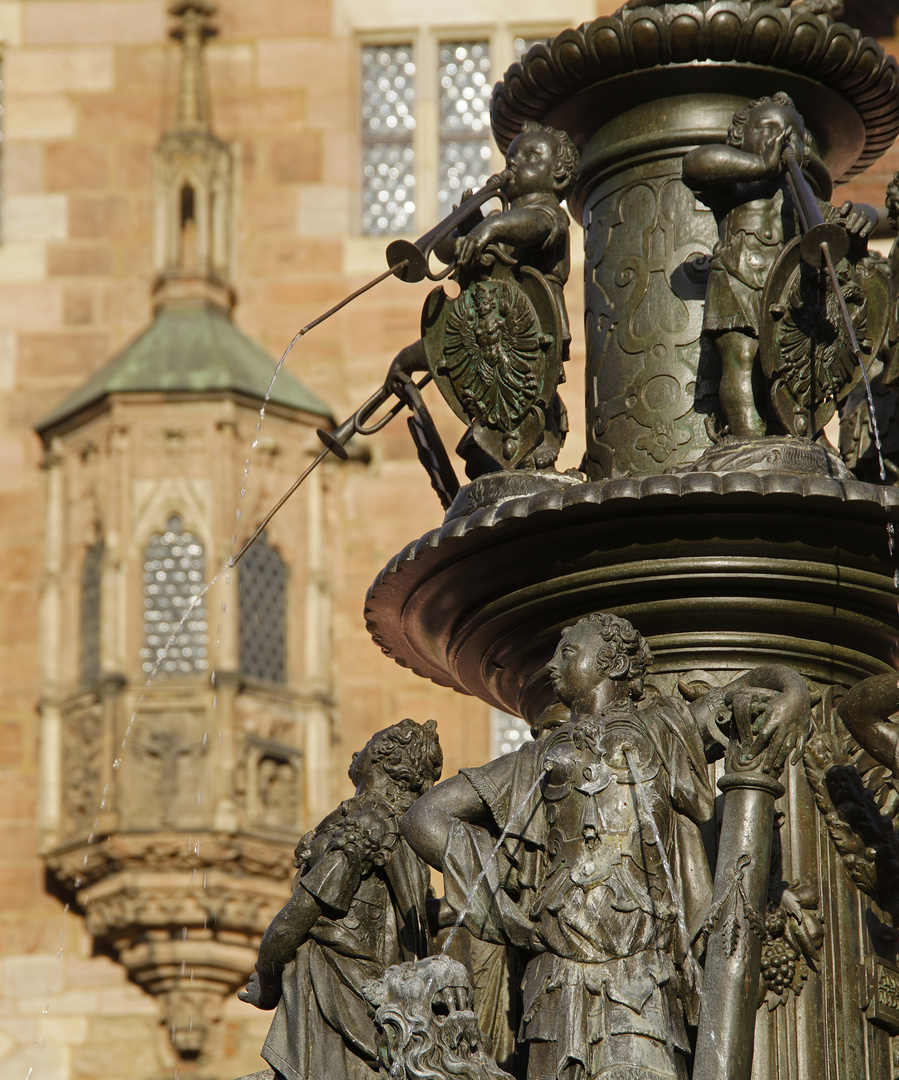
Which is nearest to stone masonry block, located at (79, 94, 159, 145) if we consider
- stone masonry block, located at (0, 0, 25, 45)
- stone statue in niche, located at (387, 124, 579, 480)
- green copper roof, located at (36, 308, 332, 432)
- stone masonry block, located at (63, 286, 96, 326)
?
stone masonry block, located at (0, 0, 25, 45)

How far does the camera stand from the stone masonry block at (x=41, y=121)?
57.1 feet

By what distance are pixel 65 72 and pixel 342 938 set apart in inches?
496

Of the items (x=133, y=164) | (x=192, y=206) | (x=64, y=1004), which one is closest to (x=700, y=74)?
(x=64, y=1004)

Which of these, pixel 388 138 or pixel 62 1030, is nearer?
pixel 62 1030

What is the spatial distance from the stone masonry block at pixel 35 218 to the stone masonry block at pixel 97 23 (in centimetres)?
125

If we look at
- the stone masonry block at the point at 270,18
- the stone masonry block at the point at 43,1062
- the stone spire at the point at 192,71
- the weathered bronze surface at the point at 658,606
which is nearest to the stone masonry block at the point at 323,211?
the stone spire at the point at 192,71

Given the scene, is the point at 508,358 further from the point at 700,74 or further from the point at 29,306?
the point at 29,306

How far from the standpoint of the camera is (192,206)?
1697cm

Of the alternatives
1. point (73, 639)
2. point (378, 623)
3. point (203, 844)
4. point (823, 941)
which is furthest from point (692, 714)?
point (73, 639)

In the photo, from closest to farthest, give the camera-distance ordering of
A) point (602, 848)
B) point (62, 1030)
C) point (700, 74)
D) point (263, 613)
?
1. point (602, 848)
2. point (700, 74)
3. point (62, 1030)
4. point (263, 613)

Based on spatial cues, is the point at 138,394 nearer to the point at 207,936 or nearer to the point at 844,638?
the point at 207,936

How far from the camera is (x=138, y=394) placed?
16141 mm

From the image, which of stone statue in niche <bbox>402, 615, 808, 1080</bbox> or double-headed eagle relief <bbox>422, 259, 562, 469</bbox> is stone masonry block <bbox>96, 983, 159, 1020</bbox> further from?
stone statue in niche <bbox>402, 615, 808, 1080</bbox>

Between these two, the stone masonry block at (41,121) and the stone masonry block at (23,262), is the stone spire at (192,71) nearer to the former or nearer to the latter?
the stone masonry block at (41,121)
